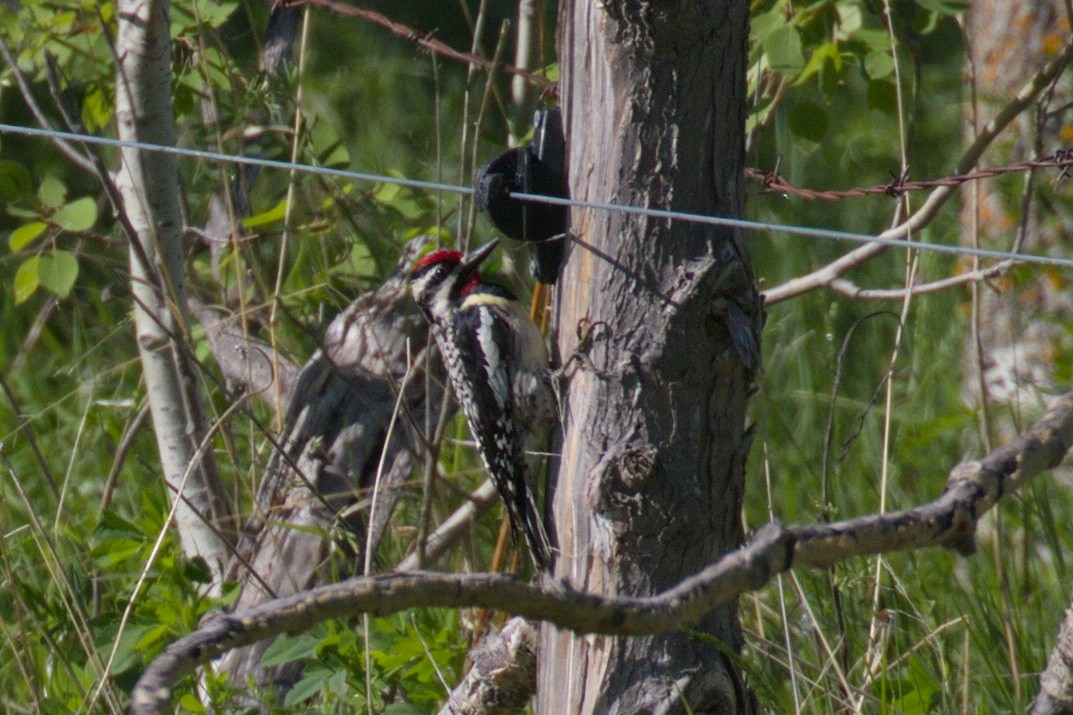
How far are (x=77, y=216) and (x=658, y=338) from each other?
199 cm

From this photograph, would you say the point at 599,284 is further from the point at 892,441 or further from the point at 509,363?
the point at 892,441

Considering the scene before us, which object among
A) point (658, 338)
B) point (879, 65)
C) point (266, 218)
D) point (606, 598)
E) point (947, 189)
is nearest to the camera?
point (606, 598)

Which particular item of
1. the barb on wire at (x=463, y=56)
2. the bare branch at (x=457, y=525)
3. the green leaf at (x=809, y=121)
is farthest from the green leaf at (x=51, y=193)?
the green leaf at (x=809, y=121)

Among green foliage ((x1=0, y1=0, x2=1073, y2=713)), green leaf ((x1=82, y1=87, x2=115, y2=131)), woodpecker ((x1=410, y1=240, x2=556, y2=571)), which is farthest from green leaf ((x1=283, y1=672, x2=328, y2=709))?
green leaf ((x1=82, y1=87, x2=115, y2=131))

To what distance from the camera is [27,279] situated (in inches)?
142

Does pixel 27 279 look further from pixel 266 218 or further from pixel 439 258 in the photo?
pixel 439 258

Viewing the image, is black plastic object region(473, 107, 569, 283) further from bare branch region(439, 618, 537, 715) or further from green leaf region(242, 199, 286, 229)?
green leaf region(242, 199, 286, 229)

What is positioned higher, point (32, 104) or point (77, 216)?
point (32, 104)

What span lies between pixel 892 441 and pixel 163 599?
251 centimetres

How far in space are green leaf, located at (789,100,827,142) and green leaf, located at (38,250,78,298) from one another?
196 cm

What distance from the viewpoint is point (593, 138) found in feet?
7.70

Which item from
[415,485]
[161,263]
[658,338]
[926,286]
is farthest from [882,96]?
[161,263]

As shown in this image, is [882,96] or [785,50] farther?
[882,96]

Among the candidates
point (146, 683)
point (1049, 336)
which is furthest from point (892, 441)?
point (146, 683)
